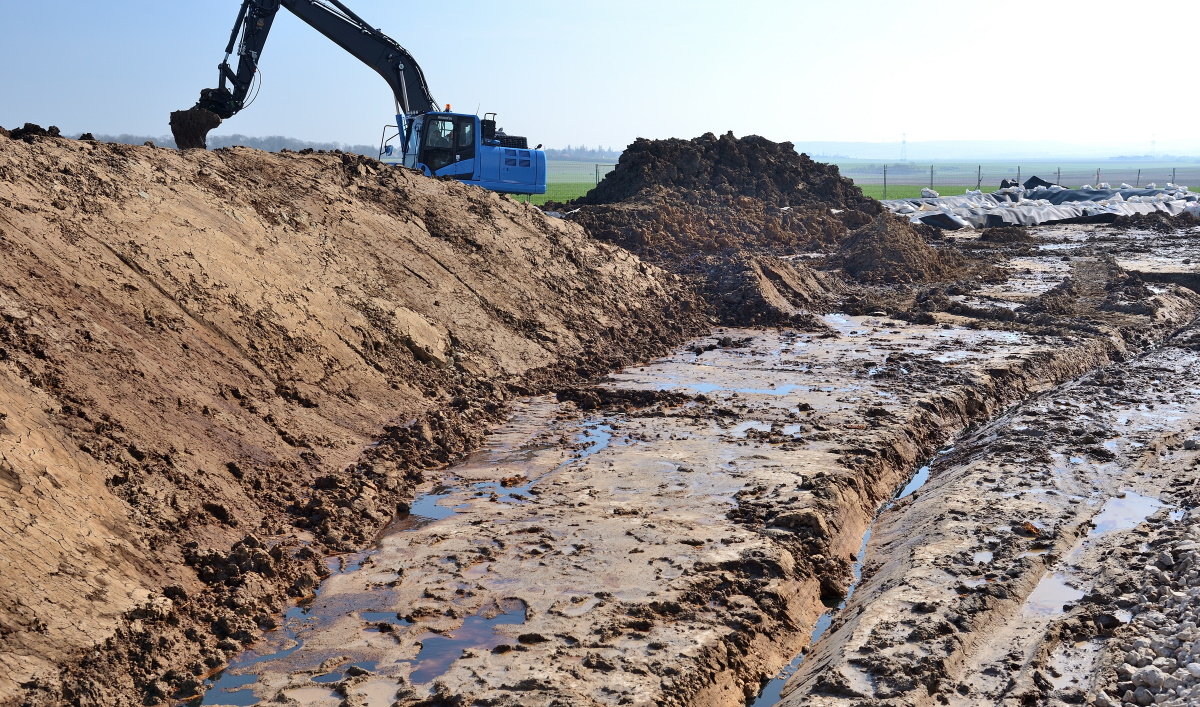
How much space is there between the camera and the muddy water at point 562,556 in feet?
15.8

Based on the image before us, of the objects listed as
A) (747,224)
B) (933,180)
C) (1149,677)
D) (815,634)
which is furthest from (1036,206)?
(933,180)

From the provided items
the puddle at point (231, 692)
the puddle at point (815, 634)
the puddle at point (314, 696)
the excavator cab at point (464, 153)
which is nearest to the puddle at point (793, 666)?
the puddle at point (815, 634)

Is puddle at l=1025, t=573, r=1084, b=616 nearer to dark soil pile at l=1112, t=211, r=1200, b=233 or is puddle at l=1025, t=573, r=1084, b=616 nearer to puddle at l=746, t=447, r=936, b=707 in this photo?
puddle at l=746, t=447, r=936, b=707

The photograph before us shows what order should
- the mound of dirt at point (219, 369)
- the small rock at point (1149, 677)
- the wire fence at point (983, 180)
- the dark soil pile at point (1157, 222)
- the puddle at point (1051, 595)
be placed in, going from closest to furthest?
the small rock at point (1149, 677)
the mound of dirt at point (219, 369)
the puddle at point (1051, 595)
the dark soil pile at point (1157, 222)
the wire fence at point (983, 180)

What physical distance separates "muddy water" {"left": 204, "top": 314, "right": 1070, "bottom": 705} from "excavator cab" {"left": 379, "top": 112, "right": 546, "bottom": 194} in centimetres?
1120

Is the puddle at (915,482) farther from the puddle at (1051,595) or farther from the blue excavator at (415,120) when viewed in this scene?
the blue excavator at (415,120)

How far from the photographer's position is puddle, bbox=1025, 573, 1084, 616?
5.58 m

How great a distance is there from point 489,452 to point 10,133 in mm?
5894

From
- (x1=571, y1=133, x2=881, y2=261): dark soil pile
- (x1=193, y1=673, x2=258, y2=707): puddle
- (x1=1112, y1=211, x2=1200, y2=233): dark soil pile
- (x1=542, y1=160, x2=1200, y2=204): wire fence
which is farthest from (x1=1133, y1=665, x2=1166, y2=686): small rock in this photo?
(x1=542, y1=160, x2=1200, y2=204): wire fence

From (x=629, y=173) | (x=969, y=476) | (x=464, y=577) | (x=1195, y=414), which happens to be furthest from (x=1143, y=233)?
(x=464, y=577)

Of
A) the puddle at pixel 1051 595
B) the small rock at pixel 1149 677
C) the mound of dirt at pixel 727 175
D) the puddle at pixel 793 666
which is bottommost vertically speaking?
the puddle at pixel 793 666

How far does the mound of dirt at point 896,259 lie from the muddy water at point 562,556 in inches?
338

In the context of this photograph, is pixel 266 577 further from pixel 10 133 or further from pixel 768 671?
pixel 10 133

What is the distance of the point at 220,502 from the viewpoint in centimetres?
634
